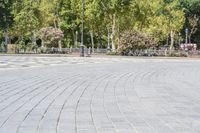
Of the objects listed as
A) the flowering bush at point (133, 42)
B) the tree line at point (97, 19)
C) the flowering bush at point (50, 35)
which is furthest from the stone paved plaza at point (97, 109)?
the flowering bush at point (50, 35)

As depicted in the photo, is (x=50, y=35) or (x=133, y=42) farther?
(x=50, y=35)

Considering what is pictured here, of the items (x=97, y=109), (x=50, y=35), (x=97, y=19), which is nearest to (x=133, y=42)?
(x=97, y=19)

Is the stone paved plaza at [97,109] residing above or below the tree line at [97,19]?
below

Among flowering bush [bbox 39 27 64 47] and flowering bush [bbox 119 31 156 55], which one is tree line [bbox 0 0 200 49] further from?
flowering bush [bbox 119 31 156 55]

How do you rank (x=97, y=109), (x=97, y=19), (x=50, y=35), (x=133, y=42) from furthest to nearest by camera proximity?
(x=97, y=19), (x=50, y=35), (x=133, y=42), (x=97, y=109)

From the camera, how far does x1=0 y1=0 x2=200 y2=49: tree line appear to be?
64.8m

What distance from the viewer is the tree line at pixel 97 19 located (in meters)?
64.8

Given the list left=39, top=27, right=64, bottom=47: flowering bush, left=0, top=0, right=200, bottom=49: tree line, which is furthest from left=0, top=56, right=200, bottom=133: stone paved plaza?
left=39, top=27, right=64, bottom=47: flowering bush

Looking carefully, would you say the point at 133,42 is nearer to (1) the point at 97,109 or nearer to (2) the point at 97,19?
(2) the point at 97,19

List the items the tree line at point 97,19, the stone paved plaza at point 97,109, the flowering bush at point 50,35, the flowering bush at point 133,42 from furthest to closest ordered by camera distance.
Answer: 1. the tree line at point 97,19
2. the flowering bush at point 50,35
3. the flowering bush at point 133,42
4. the stone paved plaza at point 97,109

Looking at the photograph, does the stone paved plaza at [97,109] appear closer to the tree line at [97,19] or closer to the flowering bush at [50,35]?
the tree line at [97,19]

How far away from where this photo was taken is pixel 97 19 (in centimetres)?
6688

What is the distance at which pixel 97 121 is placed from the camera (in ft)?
26.0

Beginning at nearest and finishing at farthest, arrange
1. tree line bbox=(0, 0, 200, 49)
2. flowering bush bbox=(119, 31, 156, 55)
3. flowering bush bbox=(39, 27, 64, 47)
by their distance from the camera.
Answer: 1. flowering bush bbox=(119, 31, 156, 55)
2. flowering bush bbox=(39, 27, 64, 47)
3. tree line bbox=(0, 0, 200, 49)
